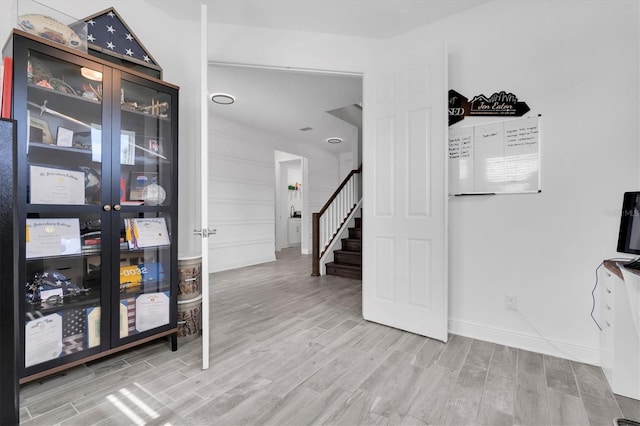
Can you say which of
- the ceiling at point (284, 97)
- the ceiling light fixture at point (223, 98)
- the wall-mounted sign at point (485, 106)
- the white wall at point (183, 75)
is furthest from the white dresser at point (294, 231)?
the wall-mounted sign at point (485, 106)

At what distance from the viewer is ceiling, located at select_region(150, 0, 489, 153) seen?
2.36 meters

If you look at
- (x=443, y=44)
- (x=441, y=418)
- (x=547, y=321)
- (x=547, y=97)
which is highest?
(x=443, y=44)

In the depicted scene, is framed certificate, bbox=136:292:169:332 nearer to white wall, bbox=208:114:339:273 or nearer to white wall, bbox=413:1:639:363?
white wall, bbox=413:1:639:363

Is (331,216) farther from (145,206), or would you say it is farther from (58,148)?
(58,148)

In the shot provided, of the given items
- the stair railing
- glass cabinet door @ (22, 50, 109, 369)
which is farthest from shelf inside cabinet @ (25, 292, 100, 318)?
the stair railing

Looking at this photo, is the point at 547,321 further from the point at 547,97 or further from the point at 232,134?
the point at 232,134

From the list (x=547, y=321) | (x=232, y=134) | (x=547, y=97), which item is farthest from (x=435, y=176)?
(x=232, y=134)

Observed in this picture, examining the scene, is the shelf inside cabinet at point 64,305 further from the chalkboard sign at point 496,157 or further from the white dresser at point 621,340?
the white dresser at point 621,340

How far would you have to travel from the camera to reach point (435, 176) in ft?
7.82

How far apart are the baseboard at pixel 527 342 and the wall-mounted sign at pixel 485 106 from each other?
1733 mm

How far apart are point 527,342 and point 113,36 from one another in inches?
151

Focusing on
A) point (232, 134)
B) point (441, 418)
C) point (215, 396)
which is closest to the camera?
point (441, 418)

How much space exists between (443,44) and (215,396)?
2.95 metres

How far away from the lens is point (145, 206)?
199 cm
